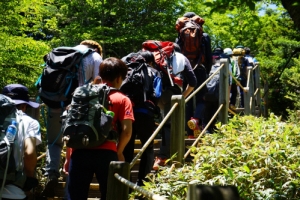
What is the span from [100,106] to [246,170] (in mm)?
1373

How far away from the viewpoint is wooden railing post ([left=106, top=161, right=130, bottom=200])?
439 centimetres

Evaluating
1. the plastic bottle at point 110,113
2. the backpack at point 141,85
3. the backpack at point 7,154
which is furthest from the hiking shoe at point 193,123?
the backpack at point 7,154

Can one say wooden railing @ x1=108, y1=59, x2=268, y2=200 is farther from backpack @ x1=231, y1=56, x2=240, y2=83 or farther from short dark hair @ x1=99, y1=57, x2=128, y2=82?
short dark hair @ x1=99, y1=57, x2=128, y2=82

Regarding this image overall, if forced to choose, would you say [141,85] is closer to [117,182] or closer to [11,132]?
[11,132]

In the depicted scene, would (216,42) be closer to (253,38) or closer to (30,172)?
(253,38)

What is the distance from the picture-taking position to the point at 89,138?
511 centimetres

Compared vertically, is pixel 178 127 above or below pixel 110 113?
below

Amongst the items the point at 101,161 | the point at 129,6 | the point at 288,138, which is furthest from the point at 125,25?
the point at 101,161

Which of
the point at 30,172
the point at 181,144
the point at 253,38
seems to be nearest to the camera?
the point at 30,172

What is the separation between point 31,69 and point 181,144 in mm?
6280

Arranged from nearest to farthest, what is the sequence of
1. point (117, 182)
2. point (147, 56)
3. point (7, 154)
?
point (117, 182) → point (7, 154) → point (147, 56)

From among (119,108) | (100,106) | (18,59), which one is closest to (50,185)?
(119,108)

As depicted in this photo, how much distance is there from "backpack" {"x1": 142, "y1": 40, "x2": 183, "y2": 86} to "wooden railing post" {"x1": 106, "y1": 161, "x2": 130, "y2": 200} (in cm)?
339

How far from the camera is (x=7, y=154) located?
5.10 m
